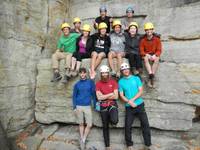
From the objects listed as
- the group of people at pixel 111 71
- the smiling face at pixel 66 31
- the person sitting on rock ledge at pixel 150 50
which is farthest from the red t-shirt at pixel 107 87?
the smiling face at pixel 66 31

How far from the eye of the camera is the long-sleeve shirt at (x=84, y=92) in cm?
752

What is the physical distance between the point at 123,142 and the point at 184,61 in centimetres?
266

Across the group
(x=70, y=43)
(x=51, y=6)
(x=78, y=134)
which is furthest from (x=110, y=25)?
(x=78, y=134)

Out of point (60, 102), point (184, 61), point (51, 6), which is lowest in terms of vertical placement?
point (60, 102)

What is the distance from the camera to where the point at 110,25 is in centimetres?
887

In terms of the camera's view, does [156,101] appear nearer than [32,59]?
Yes

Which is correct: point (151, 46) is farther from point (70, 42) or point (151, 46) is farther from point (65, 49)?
point (65, 49)

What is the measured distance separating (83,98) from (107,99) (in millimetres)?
604

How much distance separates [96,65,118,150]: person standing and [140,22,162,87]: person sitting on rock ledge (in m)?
0.89

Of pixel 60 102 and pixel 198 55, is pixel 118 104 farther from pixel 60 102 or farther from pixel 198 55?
pixel 198 55

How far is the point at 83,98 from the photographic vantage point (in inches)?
296

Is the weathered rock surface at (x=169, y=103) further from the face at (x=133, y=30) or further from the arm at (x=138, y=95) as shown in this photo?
the face at (x=133, y=30)

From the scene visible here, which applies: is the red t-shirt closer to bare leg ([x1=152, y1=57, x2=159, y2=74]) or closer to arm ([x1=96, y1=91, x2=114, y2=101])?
arm ([x1=96, y1=91, x2=114, y2=101])

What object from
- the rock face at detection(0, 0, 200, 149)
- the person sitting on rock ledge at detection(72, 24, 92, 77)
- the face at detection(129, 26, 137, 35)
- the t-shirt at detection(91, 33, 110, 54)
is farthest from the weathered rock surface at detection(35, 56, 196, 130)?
the face at detection(129, 26, 137, 35)
